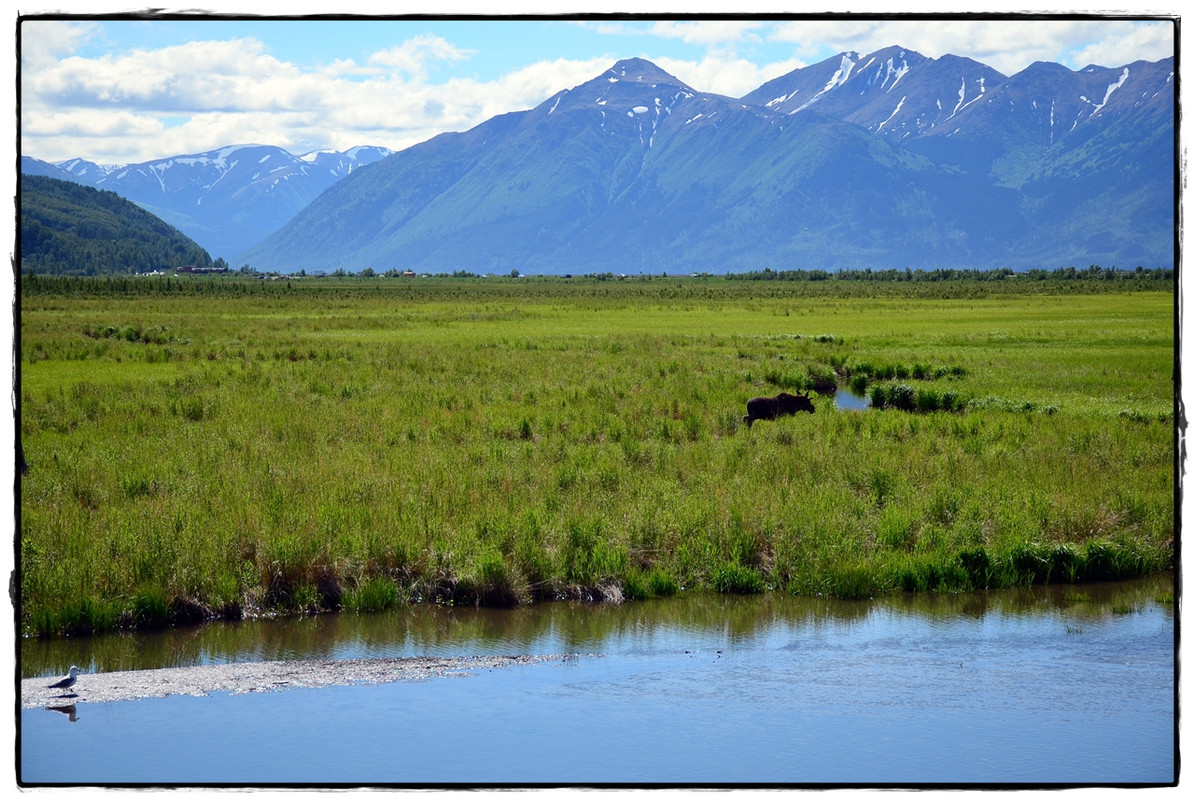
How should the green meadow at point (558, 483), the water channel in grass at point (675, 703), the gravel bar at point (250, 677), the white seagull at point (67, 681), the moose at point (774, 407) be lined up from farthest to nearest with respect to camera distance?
the moose at point (774, 407), the green meadow at point (558, 483), the gravel bar at point (250, 677), the white seagull at point (67, 681), the water channel in grass at point (675, 703)

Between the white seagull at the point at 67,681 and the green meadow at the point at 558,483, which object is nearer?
the white seagull at the point at 67,681

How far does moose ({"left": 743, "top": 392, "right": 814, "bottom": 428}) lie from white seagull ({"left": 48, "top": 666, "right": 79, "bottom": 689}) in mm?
16489

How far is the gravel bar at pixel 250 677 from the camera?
1013 centimetres

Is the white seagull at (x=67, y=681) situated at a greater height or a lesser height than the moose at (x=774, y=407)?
lesser

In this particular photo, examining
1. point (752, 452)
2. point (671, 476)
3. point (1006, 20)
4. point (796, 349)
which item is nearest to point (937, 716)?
point (1006, 20)

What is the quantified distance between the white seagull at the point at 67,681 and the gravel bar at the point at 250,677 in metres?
0.04

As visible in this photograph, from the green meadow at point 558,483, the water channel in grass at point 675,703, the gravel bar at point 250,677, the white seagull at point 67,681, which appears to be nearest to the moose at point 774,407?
the green meadow at point 558,483

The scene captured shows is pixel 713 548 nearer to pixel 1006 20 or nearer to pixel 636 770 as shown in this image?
pixel 636 770

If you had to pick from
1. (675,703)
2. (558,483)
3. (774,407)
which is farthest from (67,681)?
(774,407)

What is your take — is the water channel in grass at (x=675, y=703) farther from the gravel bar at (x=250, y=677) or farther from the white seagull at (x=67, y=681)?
the white seagull at (x=67, y=681)

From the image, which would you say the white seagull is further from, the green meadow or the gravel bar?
the green meadow

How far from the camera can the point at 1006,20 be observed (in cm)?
809

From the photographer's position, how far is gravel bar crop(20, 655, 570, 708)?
10133 mm

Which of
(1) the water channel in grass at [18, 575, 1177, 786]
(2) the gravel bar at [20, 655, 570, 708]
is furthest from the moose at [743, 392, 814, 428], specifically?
(2) the gravel bar at [20, 655, 570, 708]
